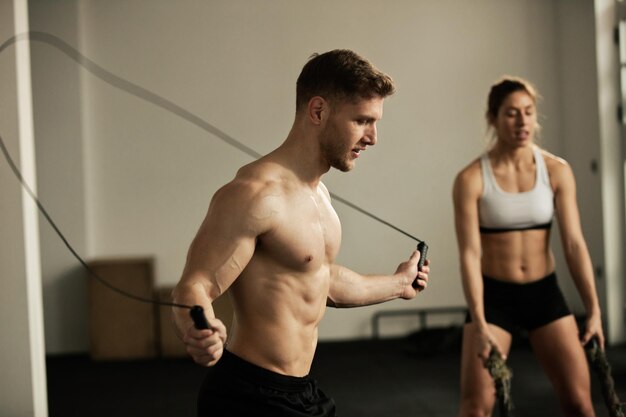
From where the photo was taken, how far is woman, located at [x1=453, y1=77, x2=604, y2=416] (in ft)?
8.63

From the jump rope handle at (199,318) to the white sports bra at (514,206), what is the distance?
1621 mm

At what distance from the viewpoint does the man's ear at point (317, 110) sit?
1778 mm

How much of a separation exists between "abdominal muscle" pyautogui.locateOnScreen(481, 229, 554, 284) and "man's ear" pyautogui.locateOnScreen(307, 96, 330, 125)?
1.26 m

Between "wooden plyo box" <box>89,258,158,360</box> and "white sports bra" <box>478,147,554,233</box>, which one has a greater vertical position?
"white sports bra" <box>478,147,554,233</box>

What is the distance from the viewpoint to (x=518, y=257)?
2812mm

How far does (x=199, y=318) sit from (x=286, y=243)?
36cm

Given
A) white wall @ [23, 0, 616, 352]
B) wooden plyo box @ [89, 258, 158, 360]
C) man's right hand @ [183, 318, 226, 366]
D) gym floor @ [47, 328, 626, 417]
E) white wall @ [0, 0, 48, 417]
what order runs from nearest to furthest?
man's right hand @ [183, 318, 226, 366] < white wall @ [0, 0, 48, 417] < gym floor @ [47, 328, 626, 417] < wooden plyo box @ [89, 258, 158, 360] < white wall @ [23, 0, 616, 352]

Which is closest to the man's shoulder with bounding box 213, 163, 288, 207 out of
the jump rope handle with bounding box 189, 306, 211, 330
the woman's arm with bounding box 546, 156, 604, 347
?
the jump rope handle with bounding box 189, 306, 211, 330

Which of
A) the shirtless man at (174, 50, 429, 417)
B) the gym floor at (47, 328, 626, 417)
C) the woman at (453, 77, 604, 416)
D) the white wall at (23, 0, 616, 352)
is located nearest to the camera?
the shirtless man at (174, 50, 429, 417)

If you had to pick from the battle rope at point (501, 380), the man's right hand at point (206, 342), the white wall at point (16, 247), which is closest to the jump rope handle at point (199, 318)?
the man's right hand at point (206, 342)

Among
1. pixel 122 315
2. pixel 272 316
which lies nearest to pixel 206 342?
pixel 272 316

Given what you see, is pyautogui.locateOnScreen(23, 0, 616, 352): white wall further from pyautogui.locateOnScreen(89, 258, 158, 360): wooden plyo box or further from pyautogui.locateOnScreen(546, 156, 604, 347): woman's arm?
pyautogui.locateOnScreen(546, 156, 604, 347): woman's arm

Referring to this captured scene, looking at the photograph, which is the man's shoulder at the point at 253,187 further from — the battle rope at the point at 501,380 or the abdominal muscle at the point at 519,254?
the abdominal muscle at the point at 519,254

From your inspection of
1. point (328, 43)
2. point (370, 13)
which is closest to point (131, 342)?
point (328, 43)
